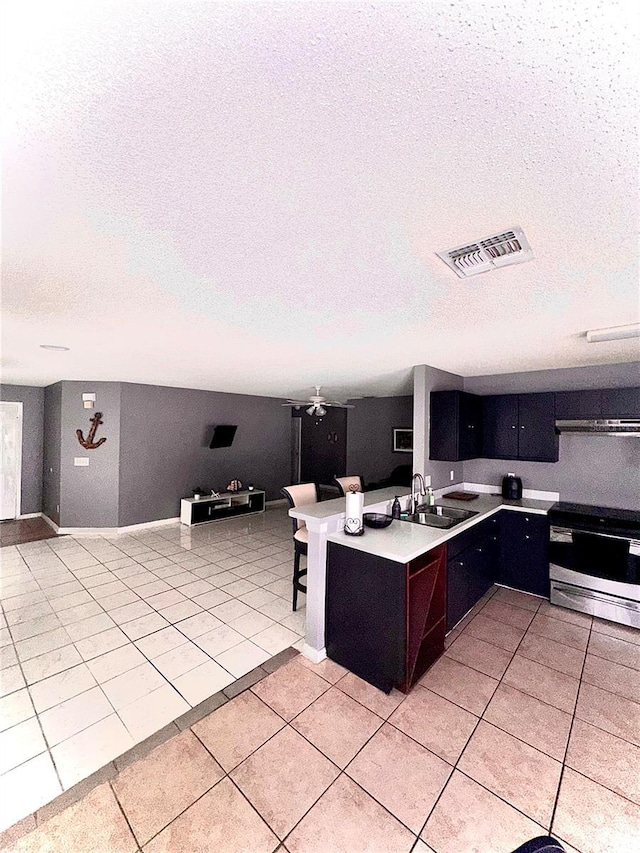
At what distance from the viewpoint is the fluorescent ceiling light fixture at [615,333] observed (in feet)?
7.43

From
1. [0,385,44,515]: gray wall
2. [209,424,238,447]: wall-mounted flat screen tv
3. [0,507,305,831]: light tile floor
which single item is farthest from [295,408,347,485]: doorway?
[0,385,44,515]: gray wall

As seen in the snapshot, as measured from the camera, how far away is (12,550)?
473 centimetres

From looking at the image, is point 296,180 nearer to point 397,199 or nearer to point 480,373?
point 397,199

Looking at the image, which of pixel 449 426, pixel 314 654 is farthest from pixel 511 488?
pixel 314 654

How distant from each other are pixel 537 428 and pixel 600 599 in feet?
5.51

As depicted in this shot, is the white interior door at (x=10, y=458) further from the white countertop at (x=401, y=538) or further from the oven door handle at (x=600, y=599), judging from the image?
the oven door handle at (x=600, y=599)

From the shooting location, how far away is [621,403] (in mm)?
3467

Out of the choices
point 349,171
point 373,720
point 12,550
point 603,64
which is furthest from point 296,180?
point 12,550

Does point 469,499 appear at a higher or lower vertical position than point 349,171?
lower

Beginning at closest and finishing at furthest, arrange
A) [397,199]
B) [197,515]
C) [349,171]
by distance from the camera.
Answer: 1. [349,171]
2. [397,199]
3. [197,515]

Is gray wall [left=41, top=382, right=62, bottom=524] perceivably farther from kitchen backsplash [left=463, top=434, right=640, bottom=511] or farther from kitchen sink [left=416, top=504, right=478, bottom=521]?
kitchen backsplash [left=463, top=434, right=640, bottom=511]

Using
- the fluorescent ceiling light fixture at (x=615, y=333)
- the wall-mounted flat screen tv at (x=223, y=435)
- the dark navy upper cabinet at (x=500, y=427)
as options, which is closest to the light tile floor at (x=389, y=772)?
the dark navy upper cabinet at (x=500, y=427)

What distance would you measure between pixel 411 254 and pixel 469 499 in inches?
127

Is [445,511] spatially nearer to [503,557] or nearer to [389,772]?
[503,557]
